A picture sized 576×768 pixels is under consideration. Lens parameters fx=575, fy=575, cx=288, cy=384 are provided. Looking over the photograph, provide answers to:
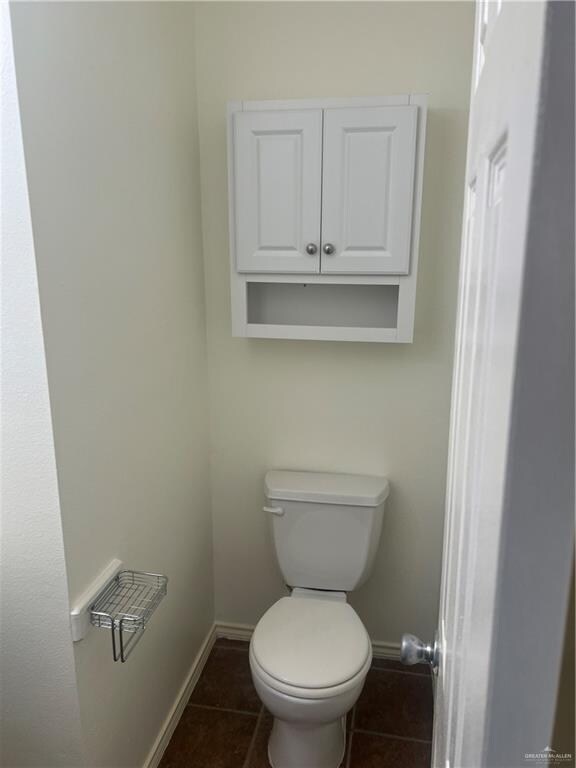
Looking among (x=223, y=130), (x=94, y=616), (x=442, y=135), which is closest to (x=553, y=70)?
(x=94, y=616)

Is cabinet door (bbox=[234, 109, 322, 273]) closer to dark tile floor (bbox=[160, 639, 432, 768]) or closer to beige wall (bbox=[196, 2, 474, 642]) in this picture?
beige wall (bbox=[196, 2, 474, 642])

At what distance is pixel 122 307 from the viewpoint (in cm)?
147

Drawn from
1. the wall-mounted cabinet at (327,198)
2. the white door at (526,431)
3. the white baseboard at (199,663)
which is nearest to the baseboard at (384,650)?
the white baseboard at (199,663)

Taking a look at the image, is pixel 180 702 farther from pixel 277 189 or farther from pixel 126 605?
pixel 277 189

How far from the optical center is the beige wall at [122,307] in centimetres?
117

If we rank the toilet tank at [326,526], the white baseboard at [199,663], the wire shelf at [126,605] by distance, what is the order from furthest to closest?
the toilet tank at [326,526], the white baseboard at [199,663], the wire shelf at [126,605]

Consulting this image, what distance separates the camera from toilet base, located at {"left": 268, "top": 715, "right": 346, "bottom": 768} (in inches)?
68.1

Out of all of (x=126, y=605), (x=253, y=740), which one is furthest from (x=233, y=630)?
(x=126, y=605)

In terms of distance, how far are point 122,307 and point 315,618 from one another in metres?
1.13

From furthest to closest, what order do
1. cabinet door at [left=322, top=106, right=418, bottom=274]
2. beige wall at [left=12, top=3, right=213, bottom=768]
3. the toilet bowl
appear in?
cabinet door at [left=322, top=106, right=418, bottom=274] < the toilet bowl < beige wall at [left=12, top=3, right=213, bottom=768]

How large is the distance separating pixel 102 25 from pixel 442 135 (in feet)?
3.40

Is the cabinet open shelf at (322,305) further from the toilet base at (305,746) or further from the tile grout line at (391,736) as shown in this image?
the tile grout line at (391,736)

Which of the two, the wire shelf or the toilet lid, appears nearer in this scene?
the wire shelf

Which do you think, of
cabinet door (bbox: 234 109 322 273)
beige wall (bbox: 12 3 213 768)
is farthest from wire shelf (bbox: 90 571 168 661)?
cabinet door (bbox: 234 109 322 273)
